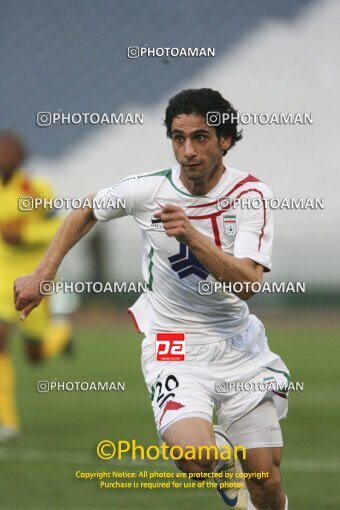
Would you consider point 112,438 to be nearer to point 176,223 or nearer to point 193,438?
point 193,438

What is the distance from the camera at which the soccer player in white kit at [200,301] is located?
216 inches

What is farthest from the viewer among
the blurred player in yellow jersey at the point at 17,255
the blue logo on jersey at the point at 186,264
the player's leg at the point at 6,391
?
the player's leg at the point at 6,391

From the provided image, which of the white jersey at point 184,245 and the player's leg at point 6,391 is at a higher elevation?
the white jersey at point 184,245

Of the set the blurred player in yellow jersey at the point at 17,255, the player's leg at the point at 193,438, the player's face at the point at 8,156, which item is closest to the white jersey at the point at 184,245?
the player's leg at the point at 193,438

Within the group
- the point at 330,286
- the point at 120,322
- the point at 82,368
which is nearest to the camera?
the point at 82,368

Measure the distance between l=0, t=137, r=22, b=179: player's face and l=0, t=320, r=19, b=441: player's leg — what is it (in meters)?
1.31

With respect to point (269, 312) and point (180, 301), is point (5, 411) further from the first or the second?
point (269, 312)

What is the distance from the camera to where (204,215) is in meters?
5.60

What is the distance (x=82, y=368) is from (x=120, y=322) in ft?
27.8

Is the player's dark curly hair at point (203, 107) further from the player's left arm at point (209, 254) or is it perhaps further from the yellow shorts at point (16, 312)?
the yellow shorts at point (16, 312)

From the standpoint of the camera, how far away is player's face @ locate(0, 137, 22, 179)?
7.80 m

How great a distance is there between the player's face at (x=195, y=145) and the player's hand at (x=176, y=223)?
0.55 metres

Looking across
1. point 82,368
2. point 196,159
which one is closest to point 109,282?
point 196,159

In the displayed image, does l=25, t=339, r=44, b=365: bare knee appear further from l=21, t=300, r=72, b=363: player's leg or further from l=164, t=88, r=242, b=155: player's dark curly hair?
l=164, t=88, r=242, b=155: player's dark curly hair
